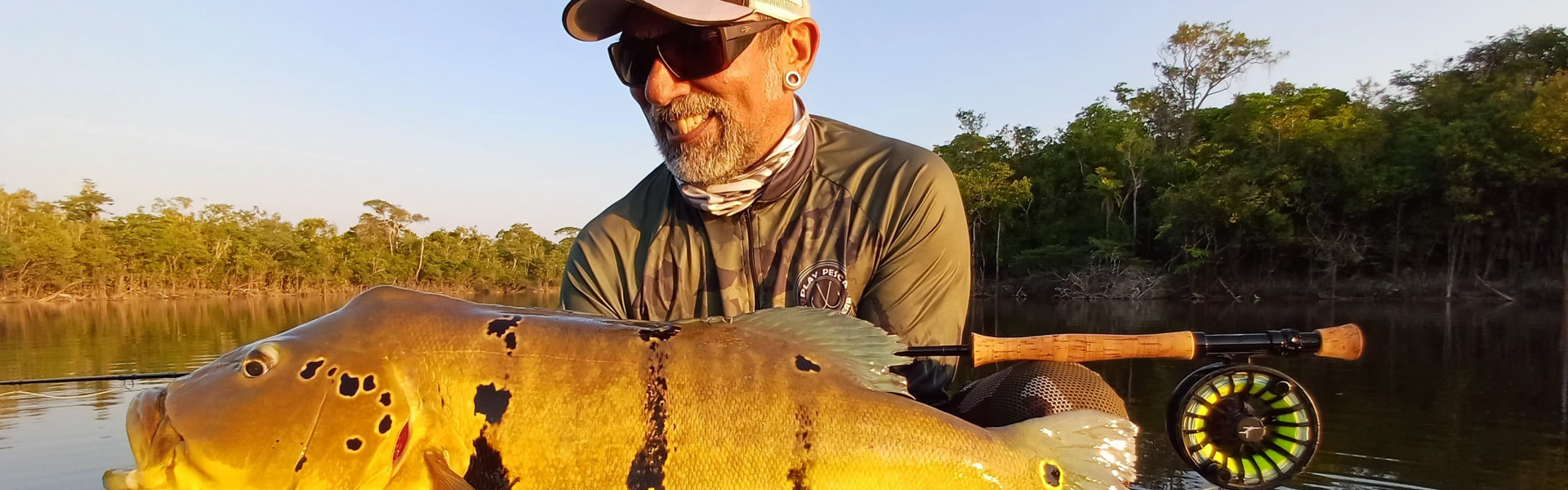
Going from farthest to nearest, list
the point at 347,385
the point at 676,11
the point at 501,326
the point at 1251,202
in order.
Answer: the point at 1251,202 → the point at 676,11 → the point at 501,326 → the point at 347,385

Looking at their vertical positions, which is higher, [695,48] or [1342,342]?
[695,48]

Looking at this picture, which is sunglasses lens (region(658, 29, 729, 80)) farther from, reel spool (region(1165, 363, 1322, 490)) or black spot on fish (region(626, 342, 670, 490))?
reel spool (region(1165, 363, 1322, 490))

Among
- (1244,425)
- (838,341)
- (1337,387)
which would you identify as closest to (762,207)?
(838,341)

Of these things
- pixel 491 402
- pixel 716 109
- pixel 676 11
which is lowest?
pixel 491 402

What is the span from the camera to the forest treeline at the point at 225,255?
2125 inches

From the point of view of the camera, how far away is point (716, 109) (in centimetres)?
291

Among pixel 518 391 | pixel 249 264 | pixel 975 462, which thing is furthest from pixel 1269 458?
pixel 249 264

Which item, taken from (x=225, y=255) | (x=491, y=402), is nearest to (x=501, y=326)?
(x=491, y=402)

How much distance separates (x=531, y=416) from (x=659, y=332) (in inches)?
13.9

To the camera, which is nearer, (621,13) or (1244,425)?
(1244,425)

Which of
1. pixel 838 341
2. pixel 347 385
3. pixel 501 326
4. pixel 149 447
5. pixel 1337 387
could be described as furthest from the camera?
pixel 1337 387

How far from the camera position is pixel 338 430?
178 centimetres

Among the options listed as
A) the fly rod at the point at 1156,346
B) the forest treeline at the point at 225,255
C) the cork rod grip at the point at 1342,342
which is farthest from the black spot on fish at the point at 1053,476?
the forest treeline at the point at 225,255

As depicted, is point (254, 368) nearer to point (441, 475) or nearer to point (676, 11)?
point (441, 475)
